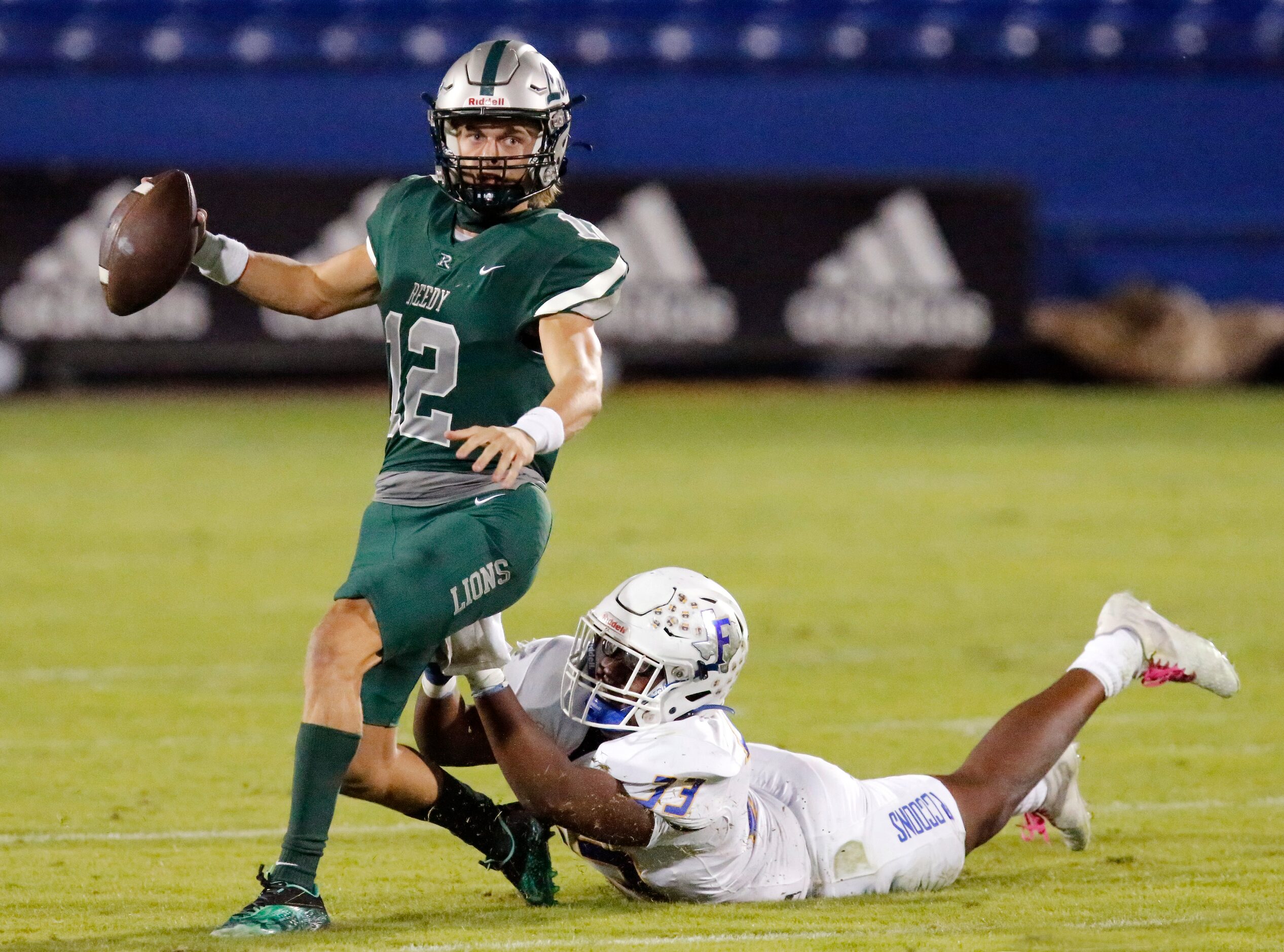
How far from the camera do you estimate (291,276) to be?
14.7 feet

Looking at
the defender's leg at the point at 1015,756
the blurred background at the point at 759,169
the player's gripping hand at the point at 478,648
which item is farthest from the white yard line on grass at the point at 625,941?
the blurred background at the point at 759,169

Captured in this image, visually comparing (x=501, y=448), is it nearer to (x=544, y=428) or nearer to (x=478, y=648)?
(x=544, y=428)

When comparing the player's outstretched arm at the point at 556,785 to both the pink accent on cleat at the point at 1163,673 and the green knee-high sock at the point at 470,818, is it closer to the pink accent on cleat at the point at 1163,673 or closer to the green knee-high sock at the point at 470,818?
the green knee-high sock at the point at 470,818

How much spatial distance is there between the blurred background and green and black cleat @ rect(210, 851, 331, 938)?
39.8 ft

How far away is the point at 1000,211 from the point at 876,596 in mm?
10226

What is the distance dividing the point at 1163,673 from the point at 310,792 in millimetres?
2063

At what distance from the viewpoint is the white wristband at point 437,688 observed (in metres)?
4.43

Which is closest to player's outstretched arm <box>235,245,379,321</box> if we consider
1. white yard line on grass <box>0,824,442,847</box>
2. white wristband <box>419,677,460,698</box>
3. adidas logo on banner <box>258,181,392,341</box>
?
white wristband <box>419,677,460,698</box>

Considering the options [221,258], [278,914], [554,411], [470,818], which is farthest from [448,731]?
[221,258]

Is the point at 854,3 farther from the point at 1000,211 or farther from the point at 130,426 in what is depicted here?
the point at 130,426

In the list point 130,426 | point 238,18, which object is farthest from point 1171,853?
point 238,18

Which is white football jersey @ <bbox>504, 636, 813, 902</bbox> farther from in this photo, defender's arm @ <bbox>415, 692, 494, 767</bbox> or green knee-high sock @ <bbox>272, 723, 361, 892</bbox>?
green knee-high sock @ <bbox>272, 723, 361, 892</bbox>

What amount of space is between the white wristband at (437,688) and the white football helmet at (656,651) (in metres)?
0.35

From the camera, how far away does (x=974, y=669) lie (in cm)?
692
